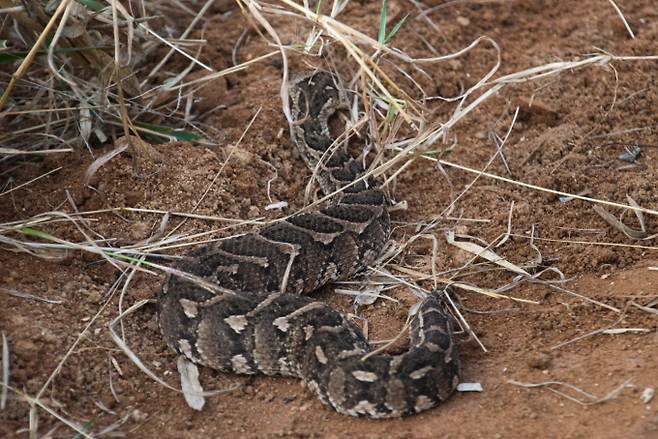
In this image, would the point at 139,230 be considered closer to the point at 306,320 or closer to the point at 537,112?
the point at 306,320

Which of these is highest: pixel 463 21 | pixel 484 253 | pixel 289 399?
pixel 463 21

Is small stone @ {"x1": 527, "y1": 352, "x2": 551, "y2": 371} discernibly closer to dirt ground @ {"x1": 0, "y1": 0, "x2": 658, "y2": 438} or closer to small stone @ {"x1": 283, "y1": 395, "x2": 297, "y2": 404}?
dirt ground @ {"x1": 0, "y1": 0, "x2": 658, "y2": 438}

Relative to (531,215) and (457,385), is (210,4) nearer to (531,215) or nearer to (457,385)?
(531,215)

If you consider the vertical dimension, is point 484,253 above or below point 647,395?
below

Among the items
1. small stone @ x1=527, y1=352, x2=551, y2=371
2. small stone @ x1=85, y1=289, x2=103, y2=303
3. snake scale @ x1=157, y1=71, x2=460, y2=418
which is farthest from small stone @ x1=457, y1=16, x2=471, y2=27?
small stone @ x1=85, y1=289, x2=103, y2=303

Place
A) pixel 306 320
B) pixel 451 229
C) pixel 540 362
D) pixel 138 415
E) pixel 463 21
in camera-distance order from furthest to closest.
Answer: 1. pixel 463 21
2. pixel 451 229
3. pixel 306 320
4. pixel 540 362
5. pixel 138 415

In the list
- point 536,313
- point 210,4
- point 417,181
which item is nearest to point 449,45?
point 417,181

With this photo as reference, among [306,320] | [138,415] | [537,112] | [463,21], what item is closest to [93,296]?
[138,415]

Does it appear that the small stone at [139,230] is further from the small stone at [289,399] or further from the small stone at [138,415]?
the small stone at [289,399]
